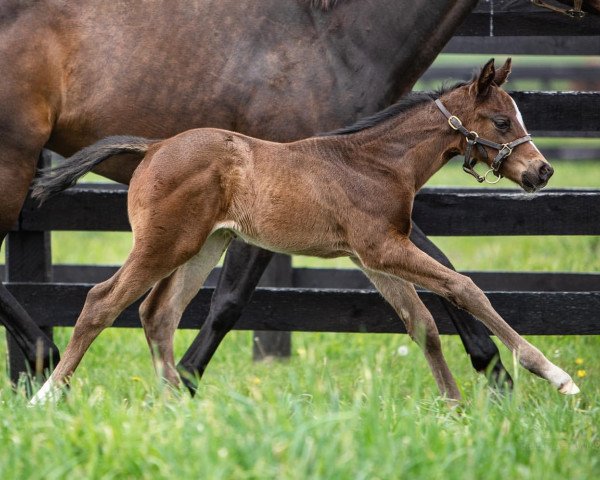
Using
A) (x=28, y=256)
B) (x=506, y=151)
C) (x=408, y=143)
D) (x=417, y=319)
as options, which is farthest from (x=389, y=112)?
(x=28, y=256)

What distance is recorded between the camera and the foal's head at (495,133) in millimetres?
3957

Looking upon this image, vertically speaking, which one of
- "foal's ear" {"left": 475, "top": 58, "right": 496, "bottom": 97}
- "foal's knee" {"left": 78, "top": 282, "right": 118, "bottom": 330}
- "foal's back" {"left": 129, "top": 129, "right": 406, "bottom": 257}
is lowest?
"foal's knee" {"left": 78, "top": 282, "right": 118, "bottom": 330}

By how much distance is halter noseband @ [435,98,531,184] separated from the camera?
13.1 feet

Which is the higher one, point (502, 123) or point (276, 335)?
point (502, 123)

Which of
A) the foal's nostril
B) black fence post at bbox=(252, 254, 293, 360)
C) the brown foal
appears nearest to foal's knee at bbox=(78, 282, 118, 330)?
the brown foal

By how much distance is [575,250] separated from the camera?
26.7ft

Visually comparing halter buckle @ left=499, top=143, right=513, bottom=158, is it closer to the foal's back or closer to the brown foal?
the brown foal

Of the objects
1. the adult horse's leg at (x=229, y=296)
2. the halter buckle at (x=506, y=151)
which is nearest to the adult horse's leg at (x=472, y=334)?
the halter buckle at (x=506, y=151)

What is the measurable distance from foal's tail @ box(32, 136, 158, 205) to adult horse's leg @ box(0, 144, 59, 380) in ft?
1.13

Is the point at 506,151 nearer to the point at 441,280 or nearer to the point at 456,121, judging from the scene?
the point at 456,121

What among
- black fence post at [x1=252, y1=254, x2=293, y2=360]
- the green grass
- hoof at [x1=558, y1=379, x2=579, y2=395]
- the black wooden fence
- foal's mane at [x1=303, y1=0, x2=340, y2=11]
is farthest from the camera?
black fence post at [x1=252, y1=254, x2=293, y2=360]

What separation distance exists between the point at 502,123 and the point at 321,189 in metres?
0.77

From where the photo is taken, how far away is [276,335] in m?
5.88

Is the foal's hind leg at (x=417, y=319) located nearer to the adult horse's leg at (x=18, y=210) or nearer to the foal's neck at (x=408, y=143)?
the foal's neck at (x=408, y=143)
